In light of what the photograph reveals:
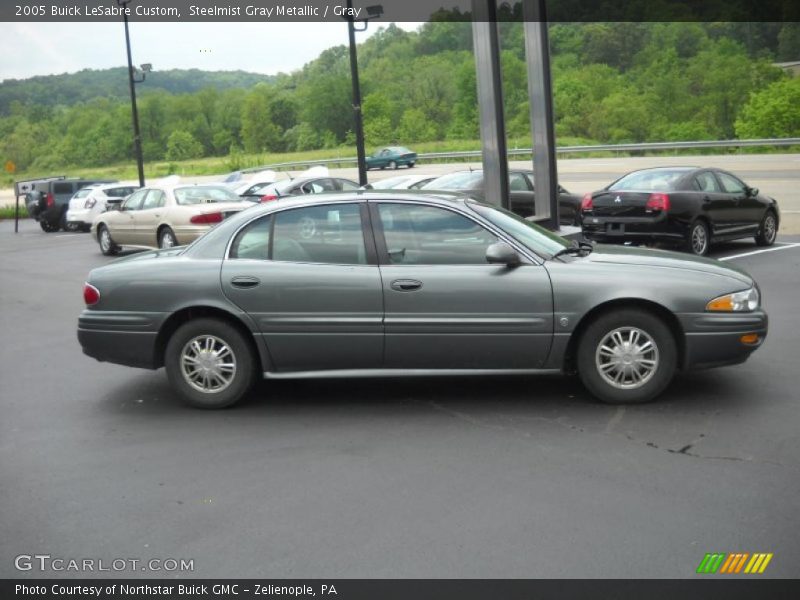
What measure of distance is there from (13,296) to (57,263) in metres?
5.39

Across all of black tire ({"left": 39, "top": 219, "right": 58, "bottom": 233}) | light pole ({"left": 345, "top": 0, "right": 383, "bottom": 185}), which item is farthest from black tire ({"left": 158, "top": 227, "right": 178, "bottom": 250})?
black tire ({"left": 39, "top": 219, "right": 58, "bottom": 233})

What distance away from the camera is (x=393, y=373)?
6.60 m

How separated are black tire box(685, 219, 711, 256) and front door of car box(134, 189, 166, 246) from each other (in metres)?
9.58

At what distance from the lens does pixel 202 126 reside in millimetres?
74812

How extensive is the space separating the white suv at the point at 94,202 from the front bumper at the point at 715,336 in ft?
74.5

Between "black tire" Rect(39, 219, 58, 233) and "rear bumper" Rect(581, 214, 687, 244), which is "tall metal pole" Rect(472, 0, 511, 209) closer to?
"rear bumper" Rect(581, 214, 687, 244)

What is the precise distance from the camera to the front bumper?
640cm

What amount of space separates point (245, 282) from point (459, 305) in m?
1.49

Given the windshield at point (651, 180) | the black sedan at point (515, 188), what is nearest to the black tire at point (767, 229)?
the windshield at point (651, 180)

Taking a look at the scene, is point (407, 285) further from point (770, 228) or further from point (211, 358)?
point (770, 228)

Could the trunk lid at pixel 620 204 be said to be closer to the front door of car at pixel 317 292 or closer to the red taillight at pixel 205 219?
the red taillight at pixel 205 219

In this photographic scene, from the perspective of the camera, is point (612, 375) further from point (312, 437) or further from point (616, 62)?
point (616, 62)

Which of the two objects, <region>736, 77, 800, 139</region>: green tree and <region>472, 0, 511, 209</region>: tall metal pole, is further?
<region>736, 77, 800, 139</region>: green tree

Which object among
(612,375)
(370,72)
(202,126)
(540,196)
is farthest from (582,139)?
(612,375)
